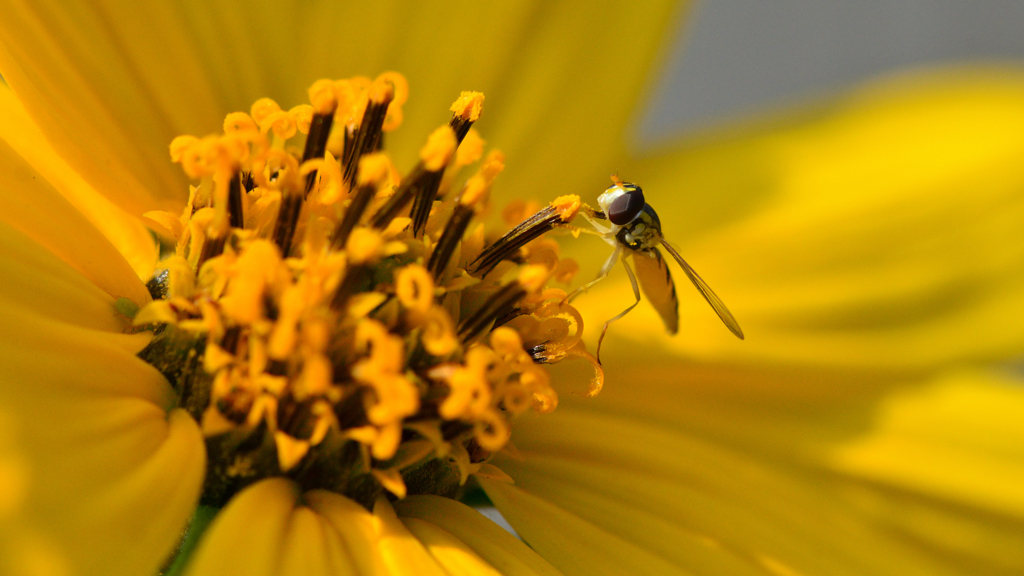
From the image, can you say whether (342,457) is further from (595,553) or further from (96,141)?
(96,141)

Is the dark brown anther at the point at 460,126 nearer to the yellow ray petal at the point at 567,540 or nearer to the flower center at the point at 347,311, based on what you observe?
the flower center at the point at 347,311

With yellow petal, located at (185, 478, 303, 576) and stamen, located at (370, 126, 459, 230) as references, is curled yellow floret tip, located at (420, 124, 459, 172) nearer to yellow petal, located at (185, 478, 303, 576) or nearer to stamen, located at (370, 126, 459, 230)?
stamen, located at (370, 126, 459, 230)

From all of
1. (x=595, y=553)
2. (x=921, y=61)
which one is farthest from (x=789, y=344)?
(x=921, y=61)

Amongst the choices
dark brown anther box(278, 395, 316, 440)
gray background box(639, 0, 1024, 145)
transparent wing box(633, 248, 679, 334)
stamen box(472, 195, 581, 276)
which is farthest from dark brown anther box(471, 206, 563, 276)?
gray background box(639, 0, 1024, 145)

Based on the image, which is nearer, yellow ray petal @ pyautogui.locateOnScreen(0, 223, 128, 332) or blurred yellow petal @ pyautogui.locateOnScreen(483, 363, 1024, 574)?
yellow ray petal @ pyautogui.locateOnScreen(0, 223, 128, 332)

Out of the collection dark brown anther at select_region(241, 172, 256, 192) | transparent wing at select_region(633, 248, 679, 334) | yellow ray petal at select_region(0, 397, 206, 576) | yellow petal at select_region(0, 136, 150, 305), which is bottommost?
yellow ray petal at select_region(0, 397, 206, 576)

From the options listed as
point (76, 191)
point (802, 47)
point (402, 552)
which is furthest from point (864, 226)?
point (802, 47)
